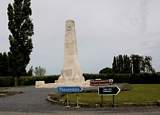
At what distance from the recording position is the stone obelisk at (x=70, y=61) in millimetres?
54828

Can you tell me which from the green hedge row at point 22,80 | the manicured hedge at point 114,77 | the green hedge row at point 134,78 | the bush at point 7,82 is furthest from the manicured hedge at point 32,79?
the green hedge row at point 134,78

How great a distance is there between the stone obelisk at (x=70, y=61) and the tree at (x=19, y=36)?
764cm

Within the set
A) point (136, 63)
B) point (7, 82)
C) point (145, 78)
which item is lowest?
point (7, 82)

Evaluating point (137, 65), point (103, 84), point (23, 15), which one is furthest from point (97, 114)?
point (137, 65)

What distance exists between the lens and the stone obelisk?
54.8 m

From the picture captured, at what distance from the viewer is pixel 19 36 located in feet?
201

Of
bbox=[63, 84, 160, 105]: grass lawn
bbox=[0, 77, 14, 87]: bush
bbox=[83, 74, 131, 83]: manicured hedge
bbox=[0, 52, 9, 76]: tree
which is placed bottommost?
bbox=[63, 84, 160, 105]: grass lawn

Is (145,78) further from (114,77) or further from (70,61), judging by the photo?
(70,61)

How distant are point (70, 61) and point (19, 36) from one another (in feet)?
33.4

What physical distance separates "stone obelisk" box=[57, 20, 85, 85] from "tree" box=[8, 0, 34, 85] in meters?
7.64

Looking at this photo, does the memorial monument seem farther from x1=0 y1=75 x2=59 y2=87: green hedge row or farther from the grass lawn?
the grass lawn

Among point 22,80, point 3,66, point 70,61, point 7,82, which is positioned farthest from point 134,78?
point 3,66

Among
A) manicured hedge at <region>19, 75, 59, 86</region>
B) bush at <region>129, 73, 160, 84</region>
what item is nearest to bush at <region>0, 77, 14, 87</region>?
manicured hedge at <region>19, 75, 59, 86</region>

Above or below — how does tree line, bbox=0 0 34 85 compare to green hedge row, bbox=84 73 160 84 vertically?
above
